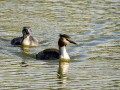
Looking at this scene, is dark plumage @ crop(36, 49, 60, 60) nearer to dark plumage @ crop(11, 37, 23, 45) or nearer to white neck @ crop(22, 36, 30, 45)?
white neck @ crop(22, 36, 30, 45)

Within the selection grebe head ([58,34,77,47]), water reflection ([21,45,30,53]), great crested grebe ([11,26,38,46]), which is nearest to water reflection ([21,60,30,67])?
grebe head ([58,34,77,47])

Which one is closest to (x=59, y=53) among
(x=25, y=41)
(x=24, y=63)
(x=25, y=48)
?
(x=24, y=63)

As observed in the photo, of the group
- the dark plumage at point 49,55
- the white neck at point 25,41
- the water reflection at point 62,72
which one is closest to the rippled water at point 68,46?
the water reflection at point 62,72

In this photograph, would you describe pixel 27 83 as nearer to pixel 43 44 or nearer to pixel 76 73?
pixel 76 73

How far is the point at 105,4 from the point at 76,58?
1388cm

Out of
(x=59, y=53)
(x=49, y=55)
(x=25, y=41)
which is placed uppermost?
(x=25, y=41)

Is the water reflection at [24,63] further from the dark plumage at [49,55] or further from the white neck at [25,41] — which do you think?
the white neck at [25,41]

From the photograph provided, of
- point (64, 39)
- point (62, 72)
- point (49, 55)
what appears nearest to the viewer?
point (62, 72)

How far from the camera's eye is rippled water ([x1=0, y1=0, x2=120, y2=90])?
10.8 metres

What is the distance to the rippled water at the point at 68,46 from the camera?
10.8 m

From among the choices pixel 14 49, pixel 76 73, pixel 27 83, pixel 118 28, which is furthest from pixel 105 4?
pixel 27 83

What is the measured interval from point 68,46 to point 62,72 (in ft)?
17.9

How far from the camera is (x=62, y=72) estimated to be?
12.3 meters

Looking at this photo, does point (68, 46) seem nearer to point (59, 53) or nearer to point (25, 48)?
point (25, 48)
